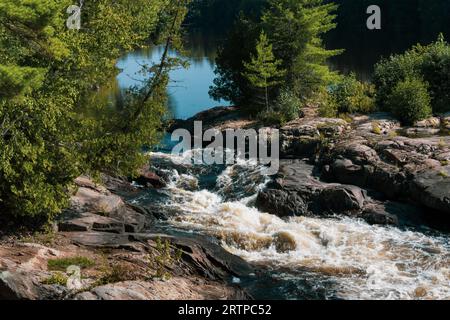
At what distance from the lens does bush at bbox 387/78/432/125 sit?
29359 mm

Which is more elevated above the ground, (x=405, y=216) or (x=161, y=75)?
(x=161, y=75)

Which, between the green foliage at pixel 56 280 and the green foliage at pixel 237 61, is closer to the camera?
the green foliage at pixel 56 280

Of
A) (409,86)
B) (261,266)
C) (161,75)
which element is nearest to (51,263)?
(261,266)

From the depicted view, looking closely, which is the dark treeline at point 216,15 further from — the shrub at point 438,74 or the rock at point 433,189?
the rock at point 433,189

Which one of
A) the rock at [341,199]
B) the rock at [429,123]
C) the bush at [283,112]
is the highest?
the bush at [283,112]

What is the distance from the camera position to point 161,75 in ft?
70.3

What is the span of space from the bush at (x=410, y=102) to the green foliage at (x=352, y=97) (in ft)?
5.88

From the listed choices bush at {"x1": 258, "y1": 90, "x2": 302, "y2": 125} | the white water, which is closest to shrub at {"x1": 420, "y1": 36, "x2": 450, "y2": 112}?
bush at {"x1": 258, "y1": 90, "x2": 302, "y2": 125}

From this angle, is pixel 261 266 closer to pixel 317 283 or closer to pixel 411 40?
pixel 317 283

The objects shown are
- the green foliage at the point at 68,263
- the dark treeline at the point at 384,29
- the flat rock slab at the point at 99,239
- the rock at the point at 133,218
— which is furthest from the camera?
the dark treeline at the point at 384,29

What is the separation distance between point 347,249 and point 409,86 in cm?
1375

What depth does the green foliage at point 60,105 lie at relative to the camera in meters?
15.0

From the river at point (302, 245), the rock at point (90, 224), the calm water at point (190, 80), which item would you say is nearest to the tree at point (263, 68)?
the calm water at point (190, 80)

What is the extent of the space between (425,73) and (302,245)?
17.7 metres
